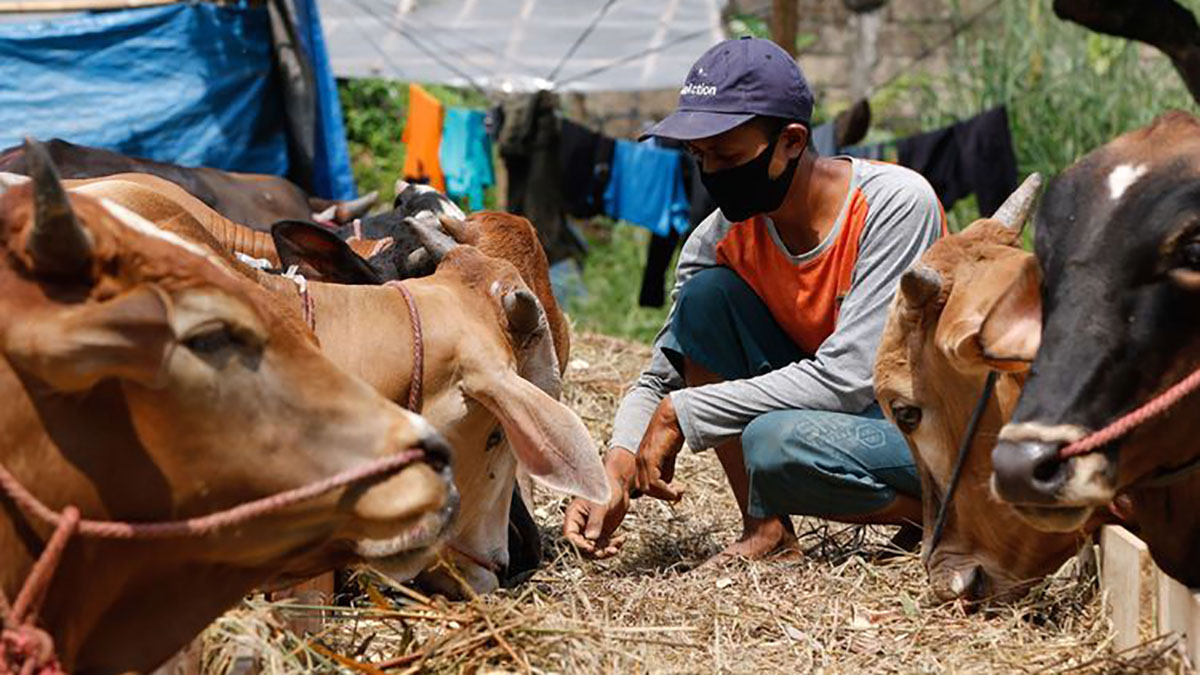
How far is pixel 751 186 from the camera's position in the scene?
4.80 metres

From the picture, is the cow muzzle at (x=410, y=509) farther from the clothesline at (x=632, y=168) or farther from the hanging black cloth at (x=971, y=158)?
the hanging black cloth at (x=971, y=158)

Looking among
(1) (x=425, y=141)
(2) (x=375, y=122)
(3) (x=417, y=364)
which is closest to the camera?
(3) (x=417, y=364)

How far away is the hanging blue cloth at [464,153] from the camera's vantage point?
10.3 meters

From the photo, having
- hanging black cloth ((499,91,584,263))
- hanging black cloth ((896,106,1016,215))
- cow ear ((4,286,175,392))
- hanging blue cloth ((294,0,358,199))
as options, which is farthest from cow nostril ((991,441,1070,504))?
hanging blue cloth ((294,0,358,199))

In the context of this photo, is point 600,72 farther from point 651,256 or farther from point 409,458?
point 409,458

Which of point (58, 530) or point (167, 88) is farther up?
point (58, 530)

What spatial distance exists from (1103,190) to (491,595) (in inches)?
72.8

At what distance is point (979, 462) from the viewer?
13.9ft

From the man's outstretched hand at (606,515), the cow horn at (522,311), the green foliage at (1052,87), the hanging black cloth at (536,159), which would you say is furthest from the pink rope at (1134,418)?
the green foliage at (1052,87)

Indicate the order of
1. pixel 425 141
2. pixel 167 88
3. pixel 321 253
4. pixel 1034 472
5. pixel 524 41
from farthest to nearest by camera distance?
pixel 524 41, pixel 425 141, pixel 167 88, pixel 321 253, pixel 1034 472

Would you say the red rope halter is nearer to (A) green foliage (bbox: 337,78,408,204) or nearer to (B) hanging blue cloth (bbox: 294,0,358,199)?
(B) hanging blue cloth (bbox: 294,0,358,199)

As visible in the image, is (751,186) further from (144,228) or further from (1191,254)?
(144,228)

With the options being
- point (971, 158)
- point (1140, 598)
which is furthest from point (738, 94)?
point (971, 158)

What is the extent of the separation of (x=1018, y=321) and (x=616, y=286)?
8713 mm
